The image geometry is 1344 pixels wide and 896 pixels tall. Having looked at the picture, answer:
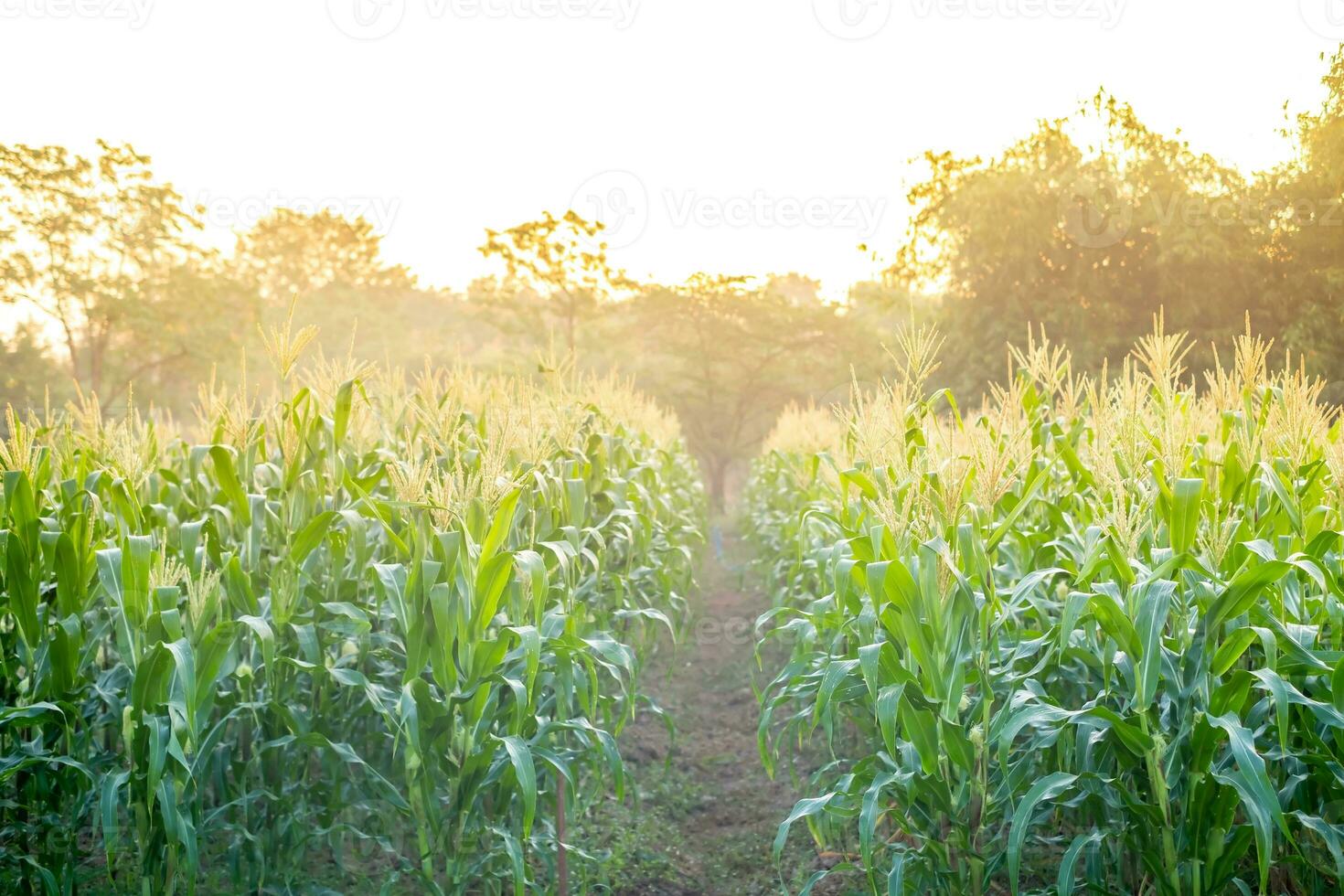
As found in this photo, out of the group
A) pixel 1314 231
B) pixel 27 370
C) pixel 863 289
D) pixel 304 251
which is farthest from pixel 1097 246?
pixel 304 251

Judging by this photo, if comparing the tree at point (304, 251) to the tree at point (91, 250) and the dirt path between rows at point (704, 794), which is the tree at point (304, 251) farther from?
the dirt path between rows at point (704, 794)

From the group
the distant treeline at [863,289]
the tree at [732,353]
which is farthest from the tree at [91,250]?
the tree at [732,353]

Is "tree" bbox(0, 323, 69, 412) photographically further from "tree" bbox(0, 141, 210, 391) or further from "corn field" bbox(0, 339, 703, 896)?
"corn field" bbox(0, 339, 703, 896)

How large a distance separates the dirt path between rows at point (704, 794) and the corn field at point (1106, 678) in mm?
792

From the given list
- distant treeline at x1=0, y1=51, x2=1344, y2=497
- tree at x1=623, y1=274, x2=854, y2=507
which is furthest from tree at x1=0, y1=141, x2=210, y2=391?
tree at x1=623, y1=274, x2=854, y2=507

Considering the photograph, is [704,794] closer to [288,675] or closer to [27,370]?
[288,675]

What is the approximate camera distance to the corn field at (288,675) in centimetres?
334

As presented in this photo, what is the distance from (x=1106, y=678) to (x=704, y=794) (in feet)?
11.1

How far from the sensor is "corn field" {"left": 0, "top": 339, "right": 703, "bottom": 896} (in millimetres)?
3340

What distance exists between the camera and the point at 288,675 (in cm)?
389

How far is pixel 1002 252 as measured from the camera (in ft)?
63.9

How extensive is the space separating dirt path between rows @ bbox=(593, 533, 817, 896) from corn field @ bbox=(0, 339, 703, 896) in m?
0.61

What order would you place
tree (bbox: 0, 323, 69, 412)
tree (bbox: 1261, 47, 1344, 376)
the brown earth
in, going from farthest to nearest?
tree (bbox: 0, 323, 69, 412) < tree (bbox: 1261, 47, 1344, 376) < the brown earth

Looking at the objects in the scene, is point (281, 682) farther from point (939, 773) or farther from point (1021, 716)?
point (1021, 716)
